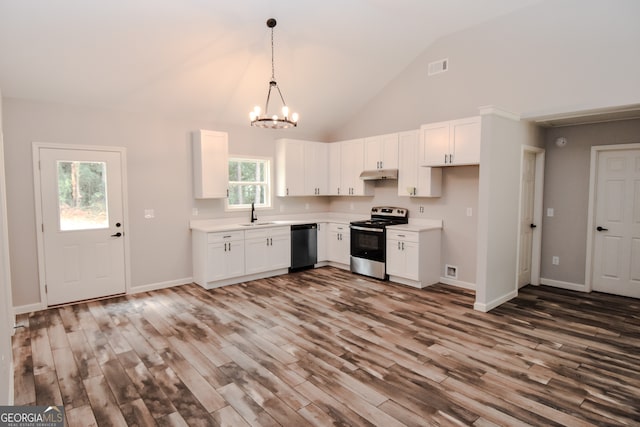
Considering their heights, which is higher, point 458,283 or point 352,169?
point 352,169

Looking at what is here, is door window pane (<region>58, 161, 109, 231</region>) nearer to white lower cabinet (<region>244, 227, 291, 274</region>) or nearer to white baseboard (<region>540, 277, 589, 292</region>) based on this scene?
white lower cabinet (<region>244, 227, 291, 274</region>)

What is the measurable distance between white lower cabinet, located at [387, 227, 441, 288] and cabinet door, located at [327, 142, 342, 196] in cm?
169

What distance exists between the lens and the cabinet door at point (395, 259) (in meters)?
5.59

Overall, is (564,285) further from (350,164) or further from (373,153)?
(350,164)

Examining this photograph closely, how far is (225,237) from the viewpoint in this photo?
5.53 m

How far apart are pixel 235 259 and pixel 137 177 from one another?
1842 millimetres

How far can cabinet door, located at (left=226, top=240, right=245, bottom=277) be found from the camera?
18.3ft

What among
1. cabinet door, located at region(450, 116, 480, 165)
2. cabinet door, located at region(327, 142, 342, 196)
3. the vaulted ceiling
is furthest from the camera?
cabinet door, located at region(327, 142, 342, 196)

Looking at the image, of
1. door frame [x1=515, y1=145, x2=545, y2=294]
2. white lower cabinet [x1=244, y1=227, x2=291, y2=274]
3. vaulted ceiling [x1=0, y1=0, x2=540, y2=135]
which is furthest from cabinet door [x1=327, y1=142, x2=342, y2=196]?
door frame [x1=515, y1=145, x2=545, y2=294]

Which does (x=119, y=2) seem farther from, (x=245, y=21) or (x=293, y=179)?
(x=293, y=179)

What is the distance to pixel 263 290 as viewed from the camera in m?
5.42

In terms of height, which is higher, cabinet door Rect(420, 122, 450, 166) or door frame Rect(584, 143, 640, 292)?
cabinet door Rect(420, 122, 450, 166)

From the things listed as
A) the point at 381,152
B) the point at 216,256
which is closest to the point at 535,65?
the point at 381,152

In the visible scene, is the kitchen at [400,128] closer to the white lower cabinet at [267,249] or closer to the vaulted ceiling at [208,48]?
the vaulted ceiling at [208,48]
